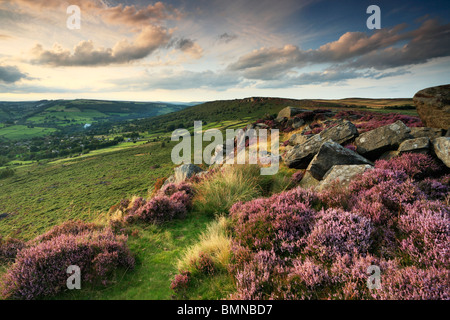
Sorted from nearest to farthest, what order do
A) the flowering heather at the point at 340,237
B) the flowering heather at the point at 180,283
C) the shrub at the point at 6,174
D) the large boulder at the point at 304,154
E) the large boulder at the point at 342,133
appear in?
the flowering heather at the point at 340,237
the flowering heather at the point at 180,283
the large boulder at the point at 304,154
the large boulder at the point at 342,133
the shrub at the point at 6,174

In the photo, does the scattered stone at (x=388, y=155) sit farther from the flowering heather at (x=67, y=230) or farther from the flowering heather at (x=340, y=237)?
the flowering heather at (x=67, y=230)

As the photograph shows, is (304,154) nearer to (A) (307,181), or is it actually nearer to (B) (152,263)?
(A) (307,181)

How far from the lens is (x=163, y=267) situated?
518cm

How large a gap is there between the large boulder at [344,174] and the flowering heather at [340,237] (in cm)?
272

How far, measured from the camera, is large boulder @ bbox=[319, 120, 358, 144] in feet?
36.4

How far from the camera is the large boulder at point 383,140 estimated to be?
880 cm

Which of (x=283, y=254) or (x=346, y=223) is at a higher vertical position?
(x=346, y=223)

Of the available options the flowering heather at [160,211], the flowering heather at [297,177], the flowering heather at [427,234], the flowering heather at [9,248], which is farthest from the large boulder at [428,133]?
the flowering heather at [9,248]

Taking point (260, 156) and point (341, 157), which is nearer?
point (341, 157)

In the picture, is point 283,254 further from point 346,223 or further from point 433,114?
point 433,114

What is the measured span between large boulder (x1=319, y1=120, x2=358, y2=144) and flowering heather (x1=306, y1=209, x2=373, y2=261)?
7.55 meters
